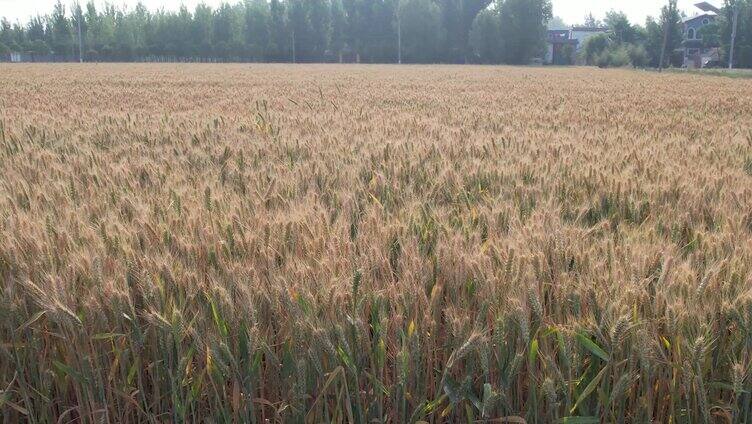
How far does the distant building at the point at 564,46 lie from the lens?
79312 mm

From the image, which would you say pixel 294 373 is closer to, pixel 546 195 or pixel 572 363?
pixel 572 363

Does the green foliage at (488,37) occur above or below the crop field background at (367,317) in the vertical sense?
above

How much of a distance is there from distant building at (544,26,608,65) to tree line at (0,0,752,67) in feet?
17.9

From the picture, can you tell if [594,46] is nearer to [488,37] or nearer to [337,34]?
[488,37]

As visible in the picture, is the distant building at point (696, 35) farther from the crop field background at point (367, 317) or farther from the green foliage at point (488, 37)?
the crop field background at point (367, 317)

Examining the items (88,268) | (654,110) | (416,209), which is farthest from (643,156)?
(654,110)

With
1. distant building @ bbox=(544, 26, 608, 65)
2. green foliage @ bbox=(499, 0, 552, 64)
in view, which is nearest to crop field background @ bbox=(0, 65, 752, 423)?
green foliage @ bbox=(499, 0, 552, 64)

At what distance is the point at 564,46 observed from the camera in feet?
258

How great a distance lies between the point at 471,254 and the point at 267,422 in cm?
60

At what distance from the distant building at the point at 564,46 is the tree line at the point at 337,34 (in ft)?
17.9

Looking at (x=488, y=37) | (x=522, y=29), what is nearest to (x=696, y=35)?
(x=522, y=29)

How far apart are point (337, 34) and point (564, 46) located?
96.4ft

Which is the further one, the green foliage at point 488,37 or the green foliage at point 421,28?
the green foliage at point 421,28

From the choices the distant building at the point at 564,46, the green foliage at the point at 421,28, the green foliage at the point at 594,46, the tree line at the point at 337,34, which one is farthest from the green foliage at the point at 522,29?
the green foliage at the point at 421,28
